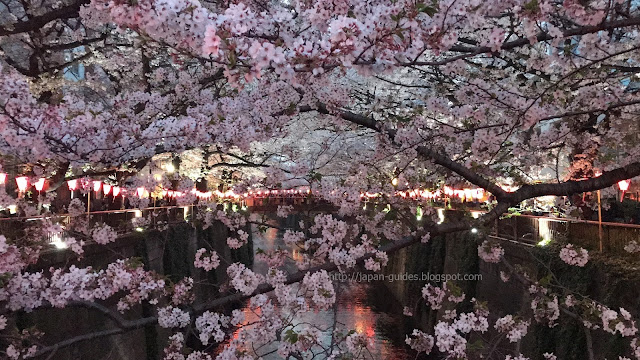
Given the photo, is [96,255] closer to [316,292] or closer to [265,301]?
[265,301]

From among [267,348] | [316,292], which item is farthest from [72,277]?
[267,348]

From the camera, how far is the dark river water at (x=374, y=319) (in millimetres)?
17656

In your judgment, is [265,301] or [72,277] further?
[265,301]

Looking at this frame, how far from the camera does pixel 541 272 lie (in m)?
11.8

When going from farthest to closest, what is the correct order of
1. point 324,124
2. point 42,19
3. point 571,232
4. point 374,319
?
point 374,319 < point 571,232 < point 324,124 < point 42,19

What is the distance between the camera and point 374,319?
21.8 meters

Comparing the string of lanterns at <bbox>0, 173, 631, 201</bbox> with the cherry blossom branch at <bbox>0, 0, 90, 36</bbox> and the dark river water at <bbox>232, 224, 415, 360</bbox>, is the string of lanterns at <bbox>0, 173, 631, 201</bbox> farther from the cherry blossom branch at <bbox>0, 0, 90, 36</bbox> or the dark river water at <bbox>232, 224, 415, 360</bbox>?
the dark river water at <bbox>232, 224, 415, 360</bbox>

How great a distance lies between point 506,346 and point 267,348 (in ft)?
27.8

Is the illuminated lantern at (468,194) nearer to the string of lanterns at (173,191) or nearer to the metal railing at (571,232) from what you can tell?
the string of lanterns at (173,191)

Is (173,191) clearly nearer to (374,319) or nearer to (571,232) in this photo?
(374,319)

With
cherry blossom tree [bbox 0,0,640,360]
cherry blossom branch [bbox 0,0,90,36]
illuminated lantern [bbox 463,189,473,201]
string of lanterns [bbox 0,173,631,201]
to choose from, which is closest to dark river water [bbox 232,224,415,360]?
string of lanterns [bbox 0,173,631,201]

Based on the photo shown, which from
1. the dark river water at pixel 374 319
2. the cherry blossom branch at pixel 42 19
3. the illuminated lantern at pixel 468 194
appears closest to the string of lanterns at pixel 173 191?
the illuminated lantern at pixel 468 194

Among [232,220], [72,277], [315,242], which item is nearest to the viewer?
[72,277]

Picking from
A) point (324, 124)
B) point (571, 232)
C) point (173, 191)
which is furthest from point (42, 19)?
point (173, 191)
